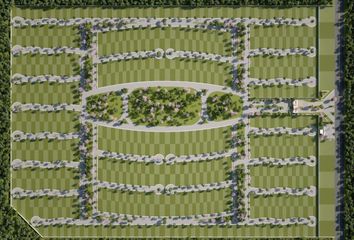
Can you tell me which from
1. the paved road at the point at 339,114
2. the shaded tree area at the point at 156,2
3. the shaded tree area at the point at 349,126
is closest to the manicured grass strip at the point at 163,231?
the paved road at the point at 339,114

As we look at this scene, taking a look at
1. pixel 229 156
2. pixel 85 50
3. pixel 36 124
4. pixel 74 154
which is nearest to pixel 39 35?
pixel 85 50

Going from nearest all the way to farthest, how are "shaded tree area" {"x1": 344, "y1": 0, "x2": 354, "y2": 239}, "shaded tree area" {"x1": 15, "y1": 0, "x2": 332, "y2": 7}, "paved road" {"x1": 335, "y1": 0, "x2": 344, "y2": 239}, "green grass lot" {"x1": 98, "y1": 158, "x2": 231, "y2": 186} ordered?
"shaded tree area" {"x1": 344, "y1": 0, "x2": 354, "y2": 239} < "shaded tree area" {"x1": 15, "y1": 0, "x2": 332, "y2": 7} < "paved road" {"x1": 335, "y1": 0, "x2": 344, "y2": 239} < "green grass lot" {"x1": 98, "y1": 158, "x2": 231, "y2": 186}

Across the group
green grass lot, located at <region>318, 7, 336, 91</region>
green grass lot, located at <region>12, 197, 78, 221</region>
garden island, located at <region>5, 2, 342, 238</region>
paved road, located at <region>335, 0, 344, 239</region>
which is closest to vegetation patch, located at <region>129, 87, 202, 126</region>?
garden island, located at <region>5, 2, 342, 238</region>

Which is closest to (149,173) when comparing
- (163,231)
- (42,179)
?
(163,231)

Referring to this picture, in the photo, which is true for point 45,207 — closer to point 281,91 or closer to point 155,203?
point 155,203

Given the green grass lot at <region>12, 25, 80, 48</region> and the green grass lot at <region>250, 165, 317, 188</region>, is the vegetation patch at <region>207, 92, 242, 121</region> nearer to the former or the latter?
the green grass lot at <region>250, 165, 317, 188</region>

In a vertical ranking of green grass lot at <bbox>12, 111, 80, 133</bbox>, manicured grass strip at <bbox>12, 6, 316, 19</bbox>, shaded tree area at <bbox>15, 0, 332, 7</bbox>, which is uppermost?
shaded tree area at <bbox>15, 0, 332, 7</bbox>

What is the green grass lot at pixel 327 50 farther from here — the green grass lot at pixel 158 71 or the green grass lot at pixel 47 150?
the green grass lot at pixel 47 150
